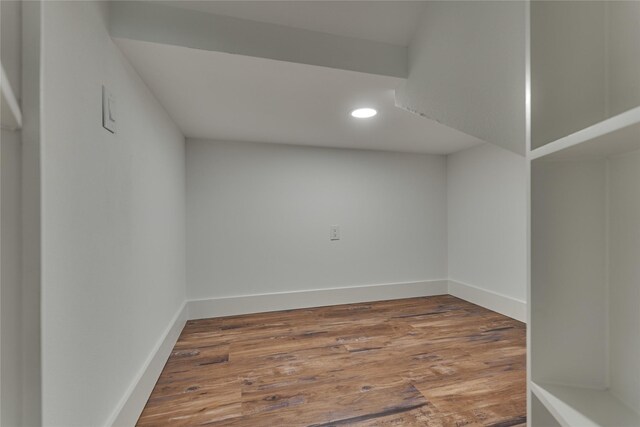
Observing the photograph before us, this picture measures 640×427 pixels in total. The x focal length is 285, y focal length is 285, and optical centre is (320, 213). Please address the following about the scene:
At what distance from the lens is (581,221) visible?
566 millimetres

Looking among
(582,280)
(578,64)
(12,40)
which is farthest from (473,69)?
(12,40)

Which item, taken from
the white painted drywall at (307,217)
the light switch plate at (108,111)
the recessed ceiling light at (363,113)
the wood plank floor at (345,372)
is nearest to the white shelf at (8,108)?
the light switch plate at (108,111)

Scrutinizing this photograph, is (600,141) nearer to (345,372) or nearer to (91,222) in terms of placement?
(91,222)

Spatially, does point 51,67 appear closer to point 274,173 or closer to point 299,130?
point 299,130

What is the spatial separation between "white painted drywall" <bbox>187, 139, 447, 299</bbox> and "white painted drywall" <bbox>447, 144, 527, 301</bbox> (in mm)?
154

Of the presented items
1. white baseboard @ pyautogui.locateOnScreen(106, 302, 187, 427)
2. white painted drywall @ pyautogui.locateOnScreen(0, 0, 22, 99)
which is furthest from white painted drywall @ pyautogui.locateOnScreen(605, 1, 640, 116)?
white baseboard @ pyautogui.locateOnScreen(106, 302, 187, 427)

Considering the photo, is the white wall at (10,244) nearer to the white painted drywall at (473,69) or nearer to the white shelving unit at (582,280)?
the white shelving unit at (582,280)

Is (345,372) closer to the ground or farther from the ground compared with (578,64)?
closer to the ground

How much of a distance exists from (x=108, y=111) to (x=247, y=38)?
0.59 m

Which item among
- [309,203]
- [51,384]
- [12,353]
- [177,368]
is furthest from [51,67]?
[309,203]

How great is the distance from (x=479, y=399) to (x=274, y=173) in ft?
6.79

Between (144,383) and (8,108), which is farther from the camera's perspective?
(144,383)

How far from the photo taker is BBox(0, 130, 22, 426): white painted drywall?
548mm

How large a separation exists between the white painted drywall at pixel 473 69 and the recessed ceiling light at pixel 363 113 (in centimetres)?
34
